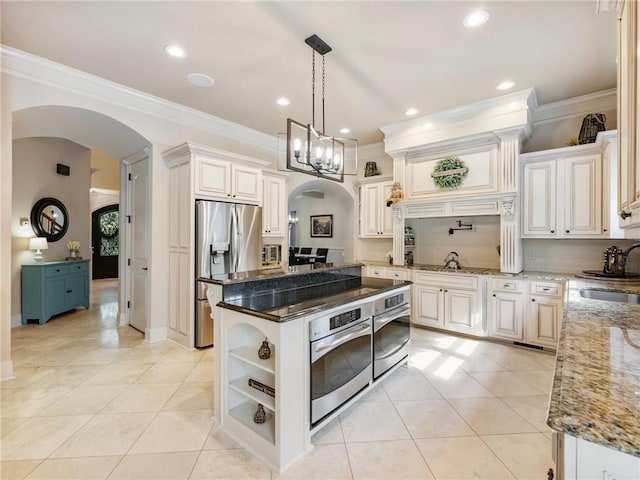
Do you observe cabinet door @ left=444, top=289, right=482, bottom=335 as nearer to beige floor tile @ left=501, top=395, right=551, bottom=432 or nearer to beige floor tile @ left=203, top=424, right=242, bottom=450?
beige floor tile @ left=501, top=395, right=551, bottom=432

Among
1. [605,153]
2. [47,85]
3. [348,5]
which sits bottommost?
[605,153]

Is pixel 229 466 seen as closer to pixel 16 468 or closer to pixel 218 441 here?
pixel 218 441

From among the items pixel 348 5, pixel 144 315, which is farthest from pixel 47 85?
pixel 348 5

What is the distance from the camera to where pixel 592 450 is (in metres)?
0.65

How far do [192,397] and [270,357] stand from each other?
1173 mm

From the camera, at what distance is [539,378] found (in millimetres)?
2836

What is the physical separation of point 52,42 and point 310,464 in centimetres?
403

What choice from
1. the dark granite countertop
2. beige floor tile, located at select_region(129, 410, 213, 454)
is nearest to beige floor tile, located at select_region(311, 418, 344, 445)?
beige floor tile, located at select_region(129, 410, 213, 454)

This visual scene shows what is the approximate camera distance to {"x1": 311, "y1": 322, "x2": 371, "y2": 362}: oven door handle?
73.4 inches

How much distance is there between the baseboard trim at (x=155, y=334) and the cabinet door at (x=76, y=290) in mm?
2217

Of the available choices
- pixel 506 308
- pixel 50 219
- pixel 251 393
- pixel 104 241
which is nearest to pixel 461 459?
pixel 251 393

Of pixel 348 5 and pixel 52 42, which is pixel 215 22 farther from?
pixel 52 42

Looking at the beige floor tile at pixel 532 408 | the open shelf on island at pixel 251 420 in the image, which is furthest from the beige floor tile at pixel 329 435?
the beige floor tile at pixel 532 408

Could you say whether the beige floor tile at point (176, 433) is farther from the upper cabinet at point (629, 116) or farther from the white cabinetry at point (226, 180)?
the upper cabinet at point (629, 116)
